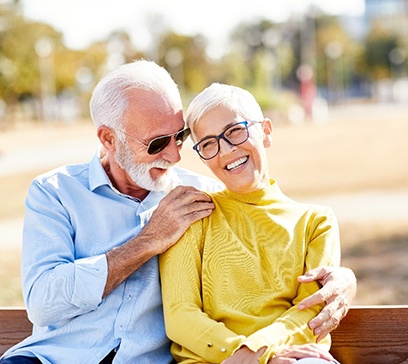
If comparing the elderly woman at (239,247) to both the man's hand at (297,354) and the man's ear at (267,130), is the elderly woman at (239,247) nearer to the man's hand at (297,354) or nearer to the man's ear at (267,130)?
the man's ear at (267,130)

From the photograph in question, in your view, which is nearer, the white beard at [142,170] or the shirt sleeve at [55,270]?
the shirt sleeve at [55,270]

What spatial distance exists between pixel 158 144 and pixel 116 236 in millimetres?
376

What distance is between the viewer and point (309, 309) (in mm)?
2697

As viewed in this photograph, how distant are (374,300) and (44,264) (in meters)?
4.23

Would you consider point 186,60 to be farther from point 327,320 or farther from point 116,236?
point 327,320

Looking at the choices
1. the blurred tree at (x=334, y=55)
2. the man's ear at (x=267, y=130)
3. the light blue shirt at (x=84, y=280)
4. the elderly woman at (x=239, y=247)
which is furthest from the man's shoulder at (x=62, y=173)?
the blurred tree at (x=334, y=55)

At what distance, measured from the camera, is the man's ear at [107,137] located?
123 inches

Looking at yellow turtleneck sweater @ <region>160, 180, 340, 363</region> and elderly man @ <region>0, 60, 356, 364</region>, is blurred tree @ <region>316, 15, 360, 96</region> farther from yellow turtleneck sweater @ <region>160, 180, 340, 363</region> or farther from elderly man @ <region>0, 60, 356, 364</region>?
yellow turtleneck sweater @ <region>160, 180, 340, 363</region>

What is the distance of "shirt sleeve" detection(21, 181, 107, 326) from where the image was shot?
2756 mm

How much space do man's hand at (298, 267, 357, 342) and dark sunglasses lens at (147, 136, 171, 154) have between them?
2.39 feet

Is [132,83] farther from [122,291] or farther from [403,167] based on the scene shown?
[403,167]

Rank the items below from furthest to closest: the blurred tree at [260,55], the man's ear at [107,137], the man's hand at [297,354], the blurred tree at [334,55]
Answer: the blurred tree at [334,55] < the blurred tree at [260,55] < the man's ear at [107,137] < the man's hand at [297,354]

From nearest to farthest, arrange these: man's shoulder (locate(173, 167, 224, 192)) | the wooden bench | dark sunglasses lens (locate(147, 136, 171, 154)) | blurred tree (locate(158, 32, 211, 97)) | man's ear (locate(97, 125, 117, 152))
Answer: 1. the wooden bench
2. dark sunglasses lens (locate(147, 136, 171, 154))
3. man's ear (locate(97, 125, 117, 152))
4. man's shoulder (locate(173, 167, 224, 192))
5. blurred tree (locate(158, 32, 211, 97))

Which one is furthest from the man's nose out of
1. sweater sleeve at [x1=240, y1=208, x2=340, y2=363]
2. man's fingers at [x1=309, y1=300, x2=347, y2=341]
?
man's fingers at [x1=309, y1=300, x2=347, y2=341]
